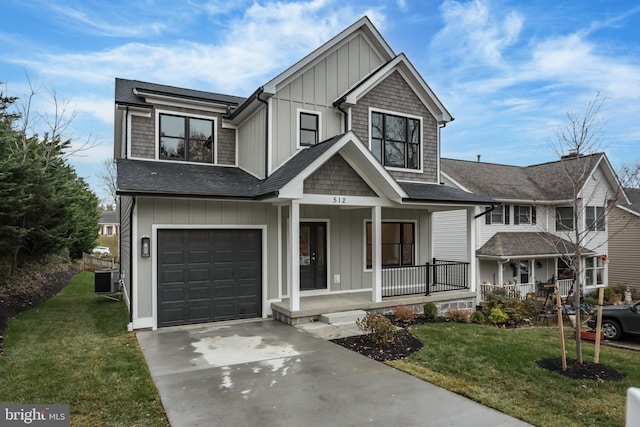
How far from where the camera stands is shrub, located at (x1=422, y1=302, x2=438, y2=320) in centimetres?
1071

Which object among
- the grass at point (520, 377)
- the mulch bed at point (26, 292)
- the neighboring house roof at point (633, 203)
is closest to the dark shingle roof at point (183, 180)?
the mulch bed at point (26, 292)

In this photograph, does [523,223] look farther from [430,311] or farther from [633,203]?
[430,311]

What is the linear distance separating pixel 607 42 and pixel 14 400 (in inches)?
845

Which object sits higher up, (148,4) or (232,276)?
(148,4)

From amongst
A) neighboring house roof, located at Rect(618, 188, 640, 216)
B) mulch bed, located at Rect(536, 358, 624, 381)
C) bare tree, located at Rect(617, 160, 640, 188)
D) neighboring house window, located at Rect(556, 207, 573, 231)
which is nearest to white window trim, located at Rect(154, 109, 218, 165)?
mulch bed, located at Rect(536, 358, 624, 381)

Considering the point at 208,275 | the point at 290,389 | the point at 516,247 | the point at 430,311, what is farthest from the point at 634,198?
the point at 290,389

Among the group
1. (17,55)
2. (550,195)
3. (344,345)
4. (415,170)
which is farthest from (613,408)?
(17,55)

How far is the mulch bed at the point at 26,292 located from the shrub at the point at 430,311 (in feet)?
31.5

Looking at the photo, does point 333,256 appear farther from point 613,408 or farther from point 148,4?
point 148,4

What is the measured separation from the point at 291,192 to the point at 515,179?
18154 millimetres

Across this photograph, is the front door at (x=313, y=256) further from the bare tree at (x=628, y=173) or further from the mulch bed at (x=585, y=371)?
the bare tree at (x=628, y=173)

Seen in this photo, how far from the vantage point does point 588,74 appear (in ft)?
58.2

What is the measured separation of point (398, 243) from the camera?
12.9 meters

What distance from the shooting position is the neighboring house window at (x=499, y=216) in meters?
19.6
